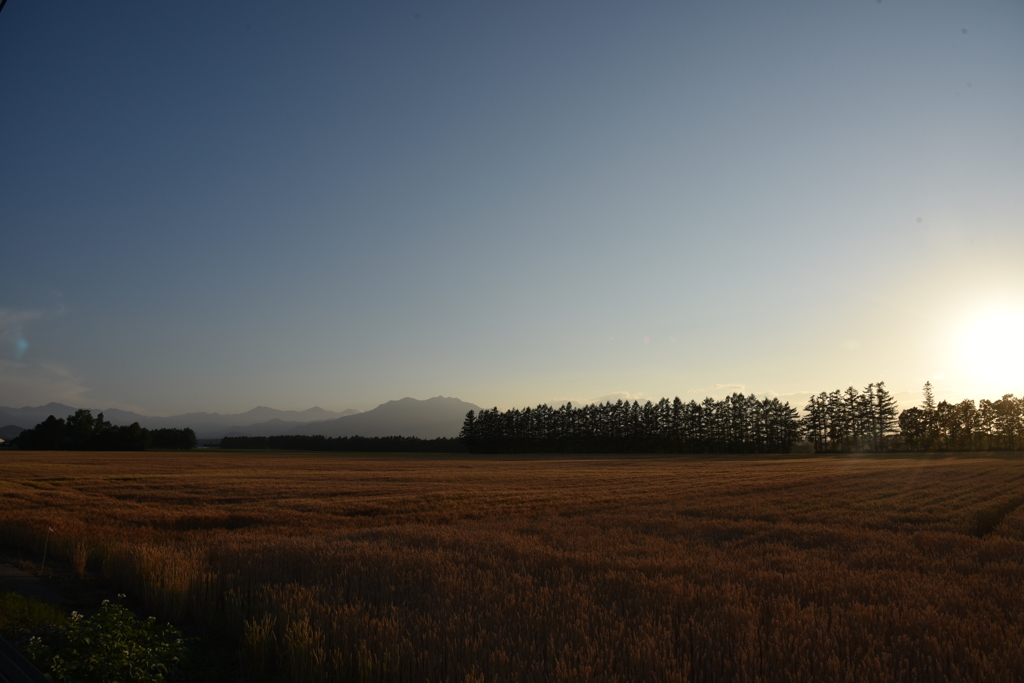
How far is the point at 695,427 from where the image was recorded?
118 metres

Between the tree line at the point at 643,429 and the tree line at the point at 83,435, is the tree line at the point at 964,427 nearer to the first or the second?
the tree line at the point at 643,429

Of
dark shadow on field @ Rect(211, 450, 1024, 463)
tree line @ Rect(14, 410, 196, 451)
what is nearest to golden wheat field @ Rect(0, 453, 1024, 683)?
dark shadow on field @ Rect(211, 450, 1024, 463)

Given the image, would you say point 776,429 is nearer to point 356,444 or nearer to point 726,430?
point 726,430

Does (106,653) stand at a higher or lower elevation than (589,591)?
higher

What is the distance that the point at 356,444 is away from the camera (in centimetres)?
14575

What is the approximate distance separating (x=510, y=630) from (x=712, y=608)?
105 inches

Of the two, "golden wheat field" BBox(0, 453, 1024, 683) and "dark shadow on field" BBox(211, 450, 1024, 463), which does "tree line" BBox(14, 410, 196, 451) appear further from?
"golden wheat field" BBox(0, 453, 1024, 683)

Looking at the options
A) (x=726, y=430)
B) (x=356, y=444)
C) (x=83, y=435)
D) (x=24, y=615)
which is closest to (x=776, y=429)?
(x=726, y=430)

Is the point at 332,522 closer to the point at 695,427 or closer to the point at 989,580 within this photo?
the point at 989,580

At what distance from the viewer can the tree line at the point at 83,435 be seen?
11556 cm

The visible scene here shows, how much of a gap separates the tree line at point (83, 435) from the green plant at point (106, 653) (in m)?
138

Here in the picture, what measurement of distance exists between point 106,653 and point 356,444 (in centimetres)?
14817

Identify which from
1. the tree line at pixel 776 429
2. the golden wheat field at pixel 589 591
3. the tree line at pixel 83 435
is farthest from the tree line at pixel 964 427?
the tree line at pixel 83 435

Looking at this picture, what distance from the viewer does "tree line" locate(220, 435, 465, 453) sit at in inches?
5340
